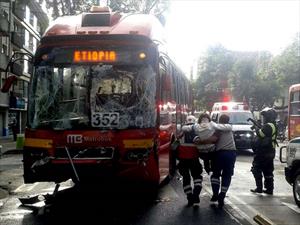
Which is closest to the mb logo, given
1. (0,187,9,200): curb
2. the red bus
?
(0,187,9,200): curb

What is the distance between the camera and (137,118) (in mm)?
9242

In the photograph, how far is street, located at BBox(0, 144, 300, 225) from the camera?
8328mm

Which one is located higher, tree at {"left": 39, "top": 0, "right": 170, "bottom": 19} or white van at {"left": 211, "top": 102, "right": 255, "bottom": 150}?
tree at {"left": 39, "top": 0, "right": 170, "bottom": 19}

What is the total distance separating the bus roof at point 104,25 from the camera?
9555mm

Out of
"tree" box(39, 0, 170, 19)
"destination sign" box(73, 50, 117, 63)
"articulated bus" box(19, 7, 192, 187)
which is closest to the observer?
"articulated bus" box(19, 7, 192, 187)

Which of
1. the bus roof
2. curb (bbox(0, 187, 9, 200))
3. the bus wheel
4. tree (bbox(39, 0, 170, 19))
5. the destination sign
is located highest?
tree (bbox(39, 0, 170, 19))

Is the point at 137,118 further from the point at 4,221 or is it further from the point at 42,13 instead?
the point at 42,13

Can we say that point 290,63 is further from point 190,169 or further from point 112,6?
point 190,169

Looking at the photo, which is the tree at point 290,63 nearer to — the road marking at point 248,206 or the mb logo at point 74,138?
the road marking at point 248,206

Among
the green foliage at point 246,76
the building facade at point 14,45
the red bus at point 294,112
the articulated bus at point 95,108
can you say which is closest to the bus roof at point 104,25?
the articulated bus at point 95,108

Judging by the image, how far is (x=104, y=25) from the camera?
9867mm

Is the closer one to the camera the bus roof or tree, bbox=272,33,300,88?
the bus roof

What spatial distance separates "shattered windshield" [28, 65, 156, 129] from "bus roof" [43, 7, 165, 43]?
66 centimetres

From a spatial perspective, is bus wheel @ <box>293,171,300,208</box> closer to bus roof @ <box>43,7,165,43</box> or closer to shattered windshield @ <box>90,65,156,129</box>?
shattered windshield @ <box>90,65,156,129</box>
